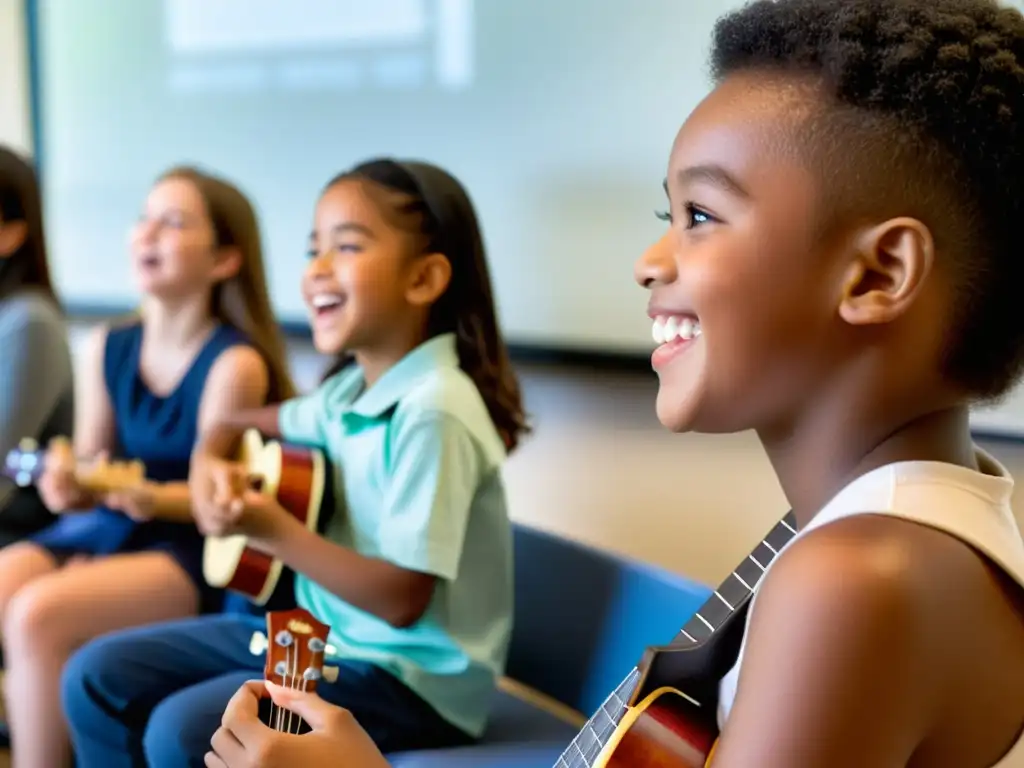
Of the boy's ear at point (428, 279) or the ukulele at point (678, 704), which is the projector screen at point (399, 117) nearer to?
the boy's ear at point (428, 279)

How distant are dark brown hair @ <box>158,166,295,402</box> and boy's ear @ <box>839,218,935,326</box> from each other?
43.8 inches

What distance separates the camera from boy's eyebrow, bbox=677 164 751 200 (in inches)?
22.7

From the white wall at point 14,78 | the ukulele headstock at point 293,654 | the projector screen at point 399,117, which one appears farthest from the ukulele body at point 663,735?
the white wall at point 14,78

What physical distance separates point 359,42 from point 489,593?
3.28 ft

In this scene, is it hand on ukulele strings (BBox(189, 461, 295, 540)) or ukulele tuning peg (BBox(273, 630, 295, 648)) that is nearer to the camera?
ukulele tuning peg (BBox(273, 630, 295, 648))

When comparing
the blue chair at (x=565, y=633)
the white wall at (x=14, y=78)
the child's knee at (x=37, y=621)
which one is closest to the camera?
the blue chair at (x=565, y=633)

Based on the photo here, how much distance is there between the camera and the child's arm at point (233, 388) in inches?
58.0

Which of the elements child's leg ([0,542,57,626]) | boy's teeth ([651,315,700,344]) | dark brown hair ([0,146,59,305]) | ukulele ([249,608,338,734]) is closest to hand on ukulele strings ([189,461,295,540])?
ukulele ([249,608,338,734])

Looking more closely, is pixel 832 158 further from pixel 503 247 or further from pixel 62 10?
pixel 62 10

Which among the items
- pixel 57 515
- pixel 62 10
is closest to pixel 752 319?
pixel 57 515

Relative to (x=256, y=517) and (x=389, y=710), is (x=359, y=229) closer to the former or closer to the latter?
(x=256, y=517)

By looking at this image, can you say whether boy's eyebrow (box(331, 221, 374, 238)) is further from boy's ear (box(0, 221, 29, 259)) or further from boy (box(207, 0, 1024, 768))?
boy's ear (box(0, 221, 29, 259))

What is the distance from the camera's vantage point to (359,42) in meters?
1.69

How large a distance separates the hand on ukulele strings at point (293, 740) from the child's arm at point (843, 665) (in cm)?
29
